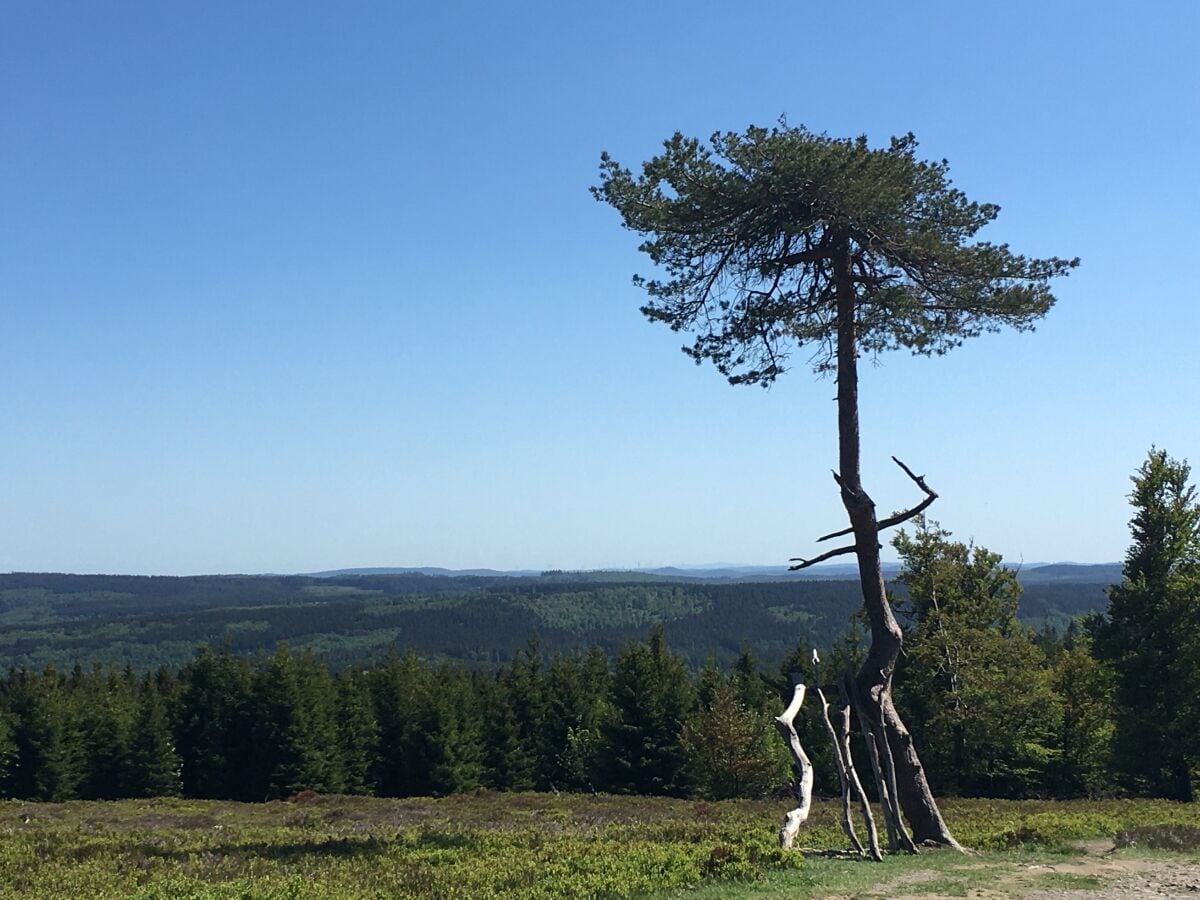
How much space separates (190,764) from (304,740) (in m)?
9.84

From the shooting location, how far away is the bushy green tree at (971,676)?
33531 mm

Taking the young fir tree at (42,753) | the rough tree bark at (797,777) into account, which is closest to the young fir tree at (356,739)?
the young fir tree at (42,753)

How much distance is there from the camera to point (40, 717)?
51094 millimetres

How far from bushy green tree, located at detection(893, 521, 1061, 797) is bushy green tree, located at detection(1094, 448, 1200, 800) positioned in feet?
10.5

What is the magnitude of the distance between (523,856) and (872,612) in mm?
7690

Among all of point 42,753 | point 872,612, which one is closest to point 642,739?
point 872,612

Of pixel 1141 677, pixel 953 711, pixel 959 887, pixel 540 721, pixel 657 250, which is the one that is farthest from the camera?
pixel 540 721

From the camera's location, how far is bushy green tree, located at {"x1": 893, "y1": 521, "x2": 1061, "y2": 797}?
33531mm

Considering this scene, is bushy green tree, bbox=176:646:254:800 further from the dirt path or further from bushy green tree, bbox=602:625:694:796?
the dirt path

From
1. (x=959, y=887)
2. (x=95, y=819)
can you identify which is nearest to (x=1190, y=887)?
(x=959, y=887)

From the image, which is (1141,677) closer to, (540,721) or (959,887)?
(959,887)

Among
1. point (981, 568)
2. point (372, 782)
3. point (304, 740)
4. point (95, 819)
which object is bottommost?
point (372, 782)

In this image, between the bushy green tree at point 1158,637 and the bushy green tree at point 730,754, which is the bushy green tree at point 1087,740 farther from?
the bushy green tree at point 730,754

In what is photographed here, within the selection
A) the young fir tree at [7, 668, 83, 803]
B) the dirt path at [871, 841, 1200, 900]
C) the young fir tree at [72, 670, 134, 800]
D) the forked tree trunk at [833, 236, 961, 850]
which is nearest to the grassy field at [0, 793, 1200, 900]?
the dirt path at [871, 841, 1200, 900]
